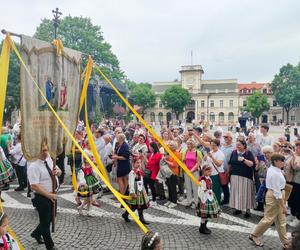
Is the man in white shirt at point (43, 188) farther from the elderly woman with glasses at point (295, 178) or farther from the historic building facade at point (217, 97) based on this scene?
the historic building facade at point (217, 97)

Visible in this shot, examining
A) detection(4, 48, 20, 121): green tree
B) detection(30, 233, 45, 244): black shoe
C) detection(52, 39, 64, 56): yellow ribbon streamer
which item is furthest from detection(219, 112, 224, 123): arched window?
detection(30, 233, 45, 244): black shoe

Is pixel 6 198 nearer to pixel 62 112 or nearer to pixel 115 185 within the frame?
pixel 115 185

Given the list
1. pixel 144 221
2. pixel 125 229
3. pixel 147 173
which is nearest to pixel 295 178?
pixel 144 221

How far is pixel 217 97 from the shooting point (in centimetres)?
8844

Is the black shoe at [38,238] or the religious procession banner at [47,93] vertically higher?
the religious procession banner at [47,93]

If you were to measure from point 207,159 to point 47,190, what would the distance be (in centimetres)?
400

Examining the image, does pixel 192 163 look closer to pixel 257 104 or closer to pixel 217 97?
pixel 257 104

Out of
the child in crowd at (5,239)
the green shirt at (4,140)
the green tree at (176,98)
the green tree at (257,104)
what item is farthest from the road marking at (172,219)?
the green tree at (176,98)

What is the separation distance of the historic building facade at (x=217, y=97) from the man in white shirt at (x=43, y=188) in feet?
268

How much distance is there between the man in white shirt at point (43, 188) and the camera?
4742 millimetres

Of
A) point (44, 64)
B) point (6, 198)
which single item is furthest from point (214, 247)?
point (6, 198)

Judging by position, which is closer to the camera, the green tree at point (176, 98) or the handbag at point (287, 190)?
the handbag at point (287, 190)

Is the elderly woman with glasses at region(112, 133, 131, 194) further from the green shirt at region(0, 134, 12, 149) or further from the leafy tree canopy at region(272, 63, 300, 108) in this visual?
the leafy tree canopy at region(272, 63, 300, 108)

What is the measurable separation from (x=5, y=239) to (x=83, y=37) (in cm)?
4161
